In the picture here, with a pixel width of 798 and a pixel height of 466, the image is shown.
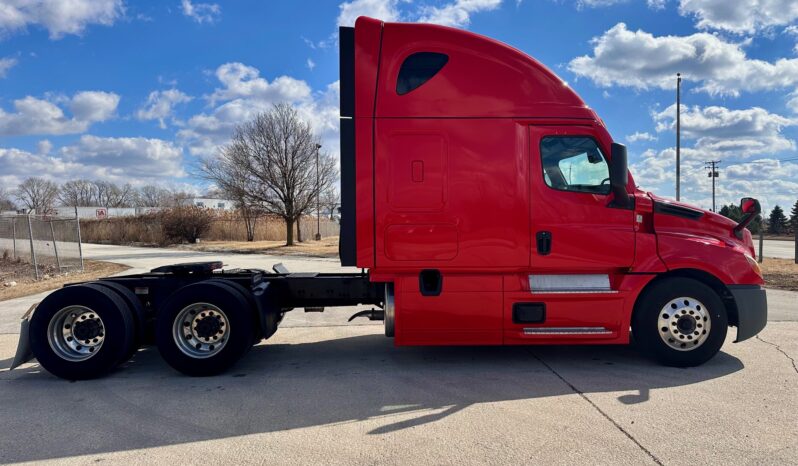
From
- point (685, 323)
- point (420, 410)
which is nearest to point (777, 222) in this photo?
point (685, 323)

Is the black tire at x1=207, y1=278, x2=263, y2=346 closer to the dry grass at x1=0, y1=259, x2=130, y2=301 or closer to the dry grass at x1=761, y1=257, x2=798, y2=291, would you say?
the dry grass at x1=0, y1=259, x2=130, y2=301

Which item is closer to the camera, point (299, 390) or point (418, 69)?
point (299, 390)

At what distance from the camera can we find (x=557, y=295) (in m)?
5.02

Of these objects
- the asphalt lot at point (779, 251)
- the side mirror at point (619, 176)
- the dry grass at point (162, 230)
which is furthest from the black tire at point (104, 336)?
the dry grass at point (162, 230)

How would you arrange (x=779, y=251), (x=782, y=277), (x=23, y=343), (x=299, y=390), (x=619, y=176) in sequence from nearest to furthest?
(x=299, y=390) < (x=619, y=176) < (x=23, y=343) < (x=782, y=277) < (x=779, y=251)

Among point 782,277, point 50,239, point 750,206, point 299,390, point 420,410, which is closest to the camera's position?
point 420,410

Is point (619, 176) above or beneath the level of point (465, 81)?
beneath

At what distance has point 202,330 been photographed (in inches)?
202

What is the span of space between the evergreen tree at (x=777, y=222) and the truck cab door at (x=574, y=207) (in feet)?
271

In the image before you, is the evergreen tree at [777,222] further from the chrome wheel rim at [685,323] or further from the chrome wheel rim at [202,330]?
the chrome wheel rim at [202,330]

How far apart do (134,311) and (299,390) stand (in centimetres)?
214

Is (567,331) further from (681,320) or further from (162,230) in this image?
(162,230)

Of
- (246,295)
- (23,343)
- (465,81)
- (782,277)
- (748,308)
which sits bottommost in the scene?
(782,277)

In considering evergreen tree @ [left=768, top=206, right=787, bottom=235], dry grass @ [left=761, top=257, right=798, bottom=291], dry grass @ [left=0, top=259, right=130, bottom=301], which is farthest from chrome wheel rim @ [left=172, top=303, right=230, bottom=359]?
evergreen tree @ [left=768, top=206, right=787, bottom=235]
